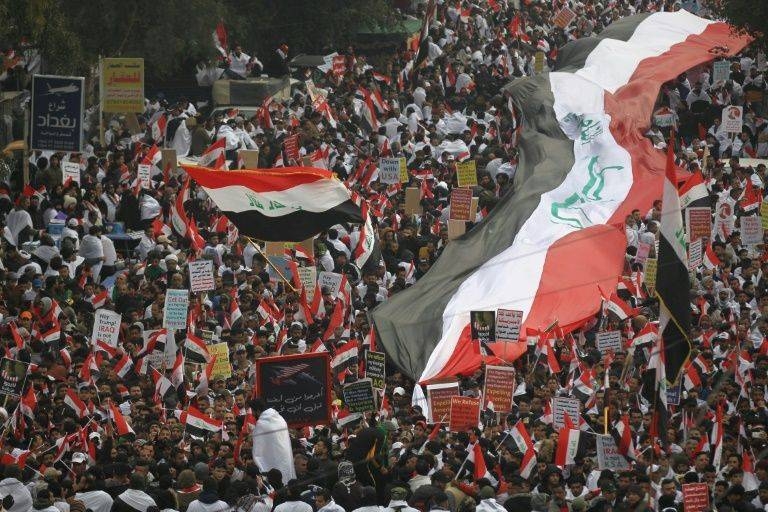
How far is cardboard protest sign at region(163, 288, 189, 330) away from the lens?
18531mm

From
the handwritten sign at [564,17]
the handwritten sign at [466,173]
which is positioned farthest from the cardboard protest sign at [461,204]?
the handwritten sign at [564,17]

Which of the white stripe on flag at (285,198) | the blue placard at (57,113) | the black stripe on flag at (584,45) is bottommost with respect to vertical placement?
the white stripe on flag at (285,198)

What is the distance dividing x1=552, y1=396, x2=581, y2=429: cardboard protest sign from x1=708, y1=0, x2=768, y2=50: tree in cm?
1425

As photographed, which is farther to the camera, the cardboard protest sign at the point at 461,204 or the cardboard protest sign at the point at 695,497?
the cardboard protest sign at the point at 461,204

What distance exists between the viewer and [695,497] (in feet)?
45.2

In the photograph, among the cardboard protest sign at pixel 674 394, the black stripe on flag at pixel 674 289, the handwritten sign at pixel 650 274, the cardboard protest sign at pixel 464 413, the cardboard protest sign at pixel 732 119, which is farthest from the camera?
the cardboard protest sign at pixel 732 119

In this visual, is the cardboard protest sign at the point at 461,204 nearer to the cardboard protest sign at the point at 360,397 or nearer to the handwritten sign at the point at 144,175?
the handwritten sign at the point at 144,175

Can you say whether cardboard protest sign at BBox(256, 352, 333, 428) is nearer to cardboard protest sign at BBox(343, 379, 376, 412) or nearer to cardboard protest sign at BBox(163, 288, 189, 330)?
cardboard protest sign at BBox(343, 379, 376, 412)

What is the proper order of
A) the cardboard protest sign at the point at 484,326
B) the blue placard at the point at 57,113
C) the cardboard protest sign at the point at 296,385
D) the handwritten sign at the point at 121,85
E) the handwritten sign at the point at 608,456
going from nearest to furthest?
the handwritten sign at the point at 608,456 < the cardboard protest sign at the point at 296,385 < the cardboard protest sign at the point at 484,326 < the blue placard at the point at 57,113 < the handwritten sign at the point at 121,85

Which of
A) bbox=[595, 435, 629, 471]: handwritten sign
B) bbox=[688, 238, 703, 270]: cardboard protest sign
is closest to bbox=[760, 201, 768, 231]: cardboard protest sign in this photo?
bbox=[688, 238, 703, 270]: cardboard protest sign

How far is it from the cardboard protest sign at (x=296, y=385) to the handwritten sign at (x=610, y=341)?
12.3ft

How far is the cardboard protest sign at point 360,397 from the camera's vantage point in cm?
1678

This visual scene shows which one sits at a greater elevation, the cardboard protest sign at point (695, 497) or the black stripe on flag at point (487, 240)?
the black stripe on flag at point (487, 240)

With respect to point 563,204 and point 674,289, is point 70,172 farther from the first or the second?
point 674,289
